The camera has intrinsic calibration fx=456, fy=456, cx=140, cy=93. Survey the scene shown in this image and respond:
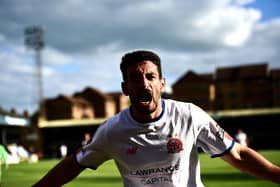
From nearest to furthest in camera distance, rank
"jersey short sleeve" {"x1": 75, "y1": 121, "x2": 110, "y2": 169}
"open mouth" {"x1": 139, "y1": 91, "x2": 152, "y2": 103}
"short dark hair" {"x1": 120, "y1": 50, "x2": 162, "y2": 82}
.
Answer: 1. "open mouth" {"x1": 139, "y1": 91, "x2": 152, "y2": 103}
2. "short dark hair" {"x1": 120, "y1": 50, "x2": 162, "y2": 82}
3. "jersey short sleeve" {"x1": 75, "y1": 121, "x2": 110, "y2": 169}

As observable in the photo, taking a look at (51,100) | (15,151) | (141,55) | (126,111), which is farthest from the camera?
(51,100)

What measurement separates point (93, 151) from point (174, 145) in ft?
1.91

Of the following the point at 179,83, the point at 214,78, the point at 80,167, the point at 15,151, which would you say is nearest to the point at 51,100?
the point at 179,83

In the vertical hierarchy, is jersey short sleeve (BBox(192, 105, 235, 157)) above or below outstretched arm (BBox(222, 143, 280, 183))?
above

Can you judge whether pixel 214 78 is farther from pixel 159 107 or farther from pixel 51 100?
pixel 159 107

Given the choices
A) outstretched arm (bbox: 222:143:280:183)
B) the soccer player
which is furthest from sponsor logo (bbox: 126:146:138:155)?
outstretched arm (bbox: 222:143:280:183)

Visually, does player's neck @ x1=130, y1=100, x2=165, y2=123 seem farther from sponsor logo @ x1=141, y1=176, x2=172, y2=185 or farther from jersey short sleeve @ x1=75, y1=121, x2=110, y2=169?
sponsor logo @ x1=141, y1=176, x2=172, y2=185

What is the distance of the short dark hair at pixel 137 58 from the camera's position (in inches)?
121

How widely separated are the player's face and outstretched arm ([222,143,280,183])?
0.62 metres

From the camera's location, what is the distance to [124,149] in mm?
3180

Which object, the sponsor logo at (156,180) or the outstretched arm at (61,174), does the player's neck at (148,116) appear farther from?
the outstretched arm at (61,174)

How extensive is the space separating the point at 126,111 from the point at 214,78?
283 ft

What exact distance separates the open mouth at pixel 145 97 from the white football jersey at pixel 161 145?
0.20m

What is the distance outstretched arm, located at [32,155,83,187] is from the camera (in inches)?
122
